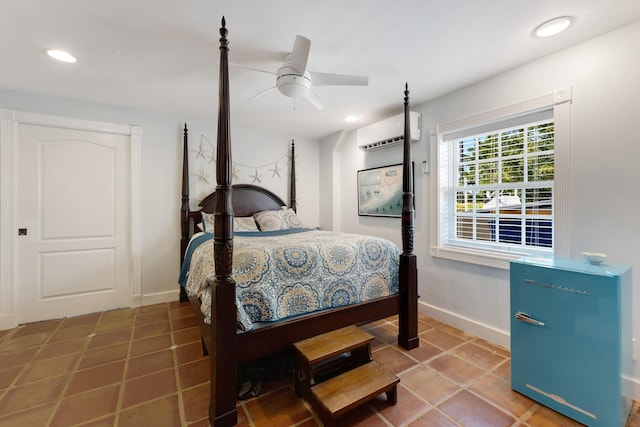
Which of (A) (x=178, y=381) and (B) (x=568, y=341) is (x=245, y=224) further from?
(B) (x=568, y=341)

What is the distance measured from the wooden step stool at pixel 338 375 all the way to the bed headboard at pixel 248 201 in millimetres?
2479

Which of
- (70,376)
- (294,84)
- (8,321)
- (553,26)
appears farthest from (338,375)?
(8,321)

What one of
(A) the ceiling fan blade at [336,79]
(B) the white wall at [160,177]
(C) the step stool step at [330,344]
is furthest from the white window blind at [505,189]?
(B) the white wall at [160,177]

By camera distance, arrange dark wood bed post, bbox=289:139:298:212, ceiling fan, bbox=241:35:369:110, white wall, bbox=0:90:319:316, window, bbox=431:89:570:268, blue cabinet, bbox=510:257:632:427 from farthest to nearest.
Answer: dark wood bed post, bbox=289:139:298:212, white wall, bbox=0:90:319:316, window, bbox=431:89:570:268, ceiling fan, bbox=241:35:369:110, blue cabinet, bbox=510:257:632:427

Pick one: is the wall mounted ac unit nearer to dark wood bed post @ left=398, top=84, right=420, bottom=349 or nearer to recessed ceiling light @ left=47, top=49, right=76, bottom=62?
dark wood bed post @ left=398, top=84, right=420, bottom=349

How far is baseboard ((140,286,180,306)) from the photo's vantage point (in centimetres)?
344

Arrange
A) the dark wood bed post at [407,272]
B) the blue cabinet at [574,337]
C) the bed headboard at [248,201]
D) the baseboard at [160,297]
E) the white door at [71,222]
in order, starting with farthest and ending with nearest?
the bed headboard at [248,201]
the baseboard at [160,297]
the white door at [71,222]
the dark wood bed post at [407,272]
the blue cabinet at [574,337]

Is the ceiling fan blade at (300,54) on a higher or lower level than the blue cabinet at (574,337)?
higher

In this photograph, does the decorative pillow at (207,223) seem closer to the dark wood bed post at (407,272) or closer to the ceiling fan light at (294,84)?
the ceiling fan light at (294,84)

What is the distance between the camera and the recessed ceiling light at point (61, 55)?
209cm

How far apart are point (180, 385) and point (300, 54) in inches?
94.9

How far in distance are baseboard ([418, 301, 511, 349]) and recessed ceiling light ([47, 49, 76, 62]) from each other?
4046 millimetres

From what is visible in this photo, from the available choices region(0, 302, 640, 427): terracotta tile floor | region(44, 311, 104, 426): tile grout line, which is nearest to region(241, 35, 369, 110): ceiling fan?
region(0, 302, 640, 427): terracotta tile floor

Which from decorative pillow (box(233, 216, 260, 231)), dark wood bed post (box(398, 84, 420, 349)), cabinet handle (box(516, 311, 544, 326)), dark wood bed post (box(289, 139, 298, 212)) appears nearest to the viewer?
cabinet handle (box(516, 311, 544, 326))
